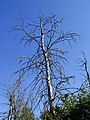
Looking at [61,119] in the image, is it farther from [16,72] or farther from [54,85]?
[16,72]

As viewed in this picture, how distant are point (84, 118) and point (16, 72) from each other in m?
4.08

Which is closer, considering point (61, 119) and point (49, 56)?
point (61, 119)

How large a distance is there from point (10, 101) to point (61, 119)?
586 inches

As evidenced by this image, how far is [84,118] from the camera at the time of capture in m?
6.84

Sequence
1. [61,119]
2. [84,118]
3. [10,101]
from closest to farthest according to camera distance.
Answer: [84,118] < [61,119] < [10,101]

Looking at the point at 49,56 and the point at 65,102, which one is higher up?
the point at 49,56

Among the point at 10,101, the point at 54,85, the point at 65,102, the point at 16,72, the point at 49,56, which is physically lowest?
the point at 65,102

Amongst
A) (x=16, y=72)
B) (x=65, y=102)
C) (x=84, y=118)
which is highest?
(x=16, y=72)

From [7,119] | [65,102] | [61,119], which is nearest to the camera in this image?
[61,119]

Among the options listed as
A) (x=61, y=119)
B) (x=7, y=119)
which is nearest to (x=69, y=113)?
(x=61, y=119)

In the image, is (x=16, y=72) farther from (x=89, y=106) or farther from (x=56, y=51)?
(x=89, y=106)

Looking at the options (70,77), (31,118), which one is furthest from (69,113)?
(31,118)

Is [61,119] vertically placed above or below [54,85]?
below

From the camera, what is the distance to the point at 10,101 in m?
21.6
